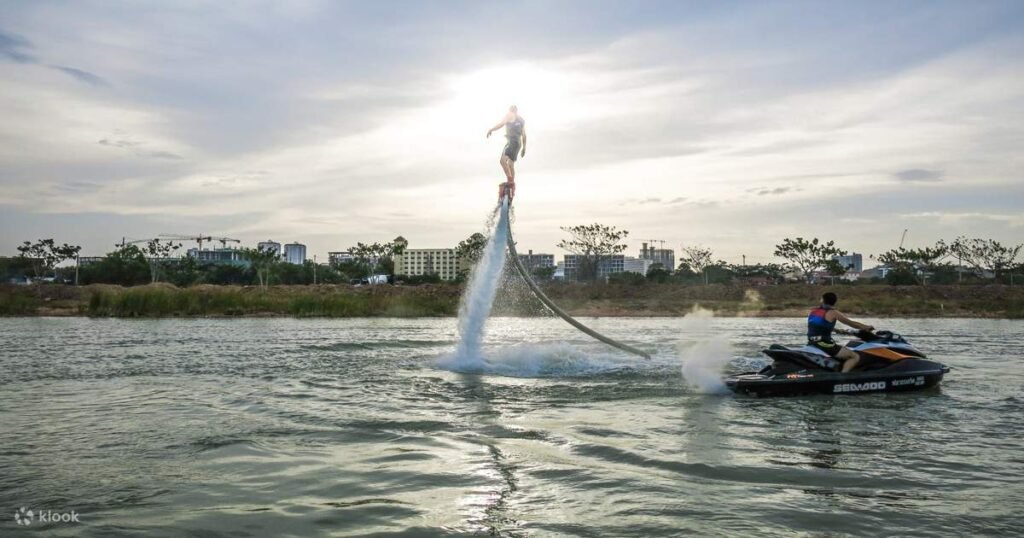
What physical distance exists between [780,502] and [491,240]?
10193mm

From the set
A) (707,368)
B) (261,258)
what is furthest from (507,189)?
(261,258)

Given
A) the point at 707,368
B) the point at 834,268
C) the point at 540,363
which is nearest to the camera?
the point at 707,368

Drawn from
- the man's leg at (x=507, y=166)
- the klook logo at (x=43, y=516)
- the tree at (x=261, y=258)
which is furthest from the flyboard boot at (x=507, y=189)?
the tree at (x=261, y=258)

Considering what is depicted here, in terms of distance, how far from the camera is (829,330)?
48.5 feet

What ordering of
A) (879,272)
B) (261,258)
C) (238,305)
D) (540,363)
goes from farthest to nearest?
1. (879,272)
2. (261,258)
3. (238,305)
4. (540,363)

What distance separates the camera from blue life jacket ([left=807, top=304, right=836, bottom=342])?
14.7 metres

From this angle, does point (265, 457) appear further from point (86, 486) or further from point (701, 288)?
point (701, 288)

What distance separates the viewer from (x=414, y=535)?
641 cm

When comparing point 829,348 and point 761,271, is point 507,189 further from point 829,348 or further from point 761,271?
point 761,271

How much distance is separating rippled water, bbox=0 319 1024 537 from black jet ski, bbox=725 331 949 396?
0.40m

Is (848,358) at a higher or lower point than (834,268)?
lower

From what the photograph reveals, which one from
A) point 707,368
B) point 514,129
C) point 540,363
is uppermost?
point 514,129

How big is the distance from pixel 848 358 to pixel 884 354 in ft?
2.85

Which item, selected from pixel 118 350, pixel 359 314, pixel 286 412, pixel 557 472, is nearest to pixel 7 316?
pixel 359 314
